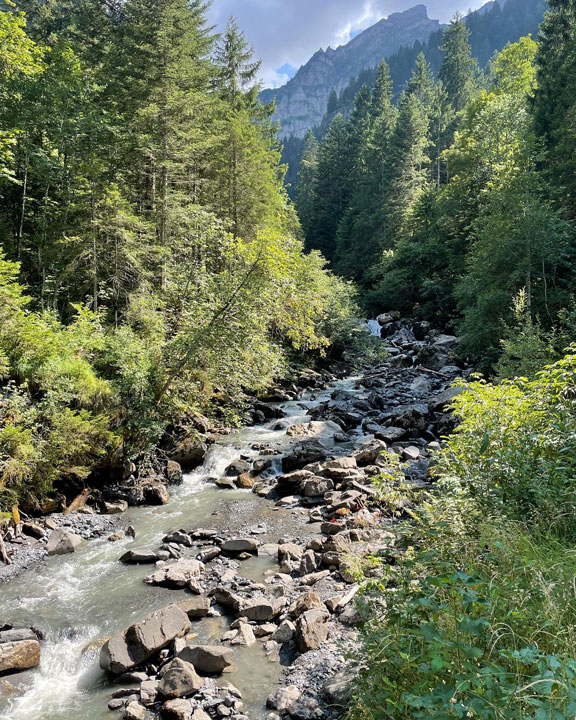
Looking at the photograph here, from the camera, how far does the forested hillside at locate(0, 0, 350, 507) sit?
30.5 feet

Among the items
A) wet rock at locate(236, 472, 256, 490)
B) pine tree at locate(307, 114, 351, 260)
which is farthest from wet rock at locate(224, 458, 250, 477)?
pine tree at locate(307, 114, 351, 260)

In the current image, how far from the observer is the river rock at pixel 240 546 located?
7.77 metres

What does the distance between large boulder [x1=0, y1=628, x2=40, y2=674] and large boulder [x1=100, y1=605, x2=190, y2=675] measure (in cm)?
78

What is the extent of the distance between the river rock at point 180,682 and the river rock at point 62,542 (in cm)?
392

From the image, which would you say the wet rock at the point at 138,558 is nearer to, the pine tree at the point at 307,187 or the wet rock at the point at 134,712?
the wet rock at the point at 134,712

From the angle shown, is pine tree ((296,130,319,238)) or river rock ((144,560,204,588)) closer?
river rock ((144,560,204,588))

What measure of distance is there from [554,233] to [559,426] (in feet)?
48.6

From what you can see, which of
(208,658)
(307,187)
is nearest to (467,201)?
(208,658)

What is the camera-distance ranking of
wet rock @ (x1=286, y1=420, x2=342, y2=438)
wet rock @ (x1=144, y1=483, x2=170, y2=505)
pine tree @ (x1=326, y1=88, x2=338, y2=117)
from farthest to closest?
pine tree @ (x1=326, y1=88, x2=338, y2=117)
wet rock @ (x1=286, y1=420, x2=342, y2=438)
wet rock @ (x1=144, y1=483, x2=170, y2=505)

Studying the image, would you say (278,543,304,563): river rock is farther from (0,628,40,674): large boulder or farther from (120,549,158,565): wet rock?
(0,628,40,674): large boulder

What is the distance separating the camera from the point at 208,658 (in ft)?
16.3

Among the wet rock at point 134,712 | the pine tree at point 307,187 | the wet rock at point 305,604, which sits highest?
the pine tree at point 307,187

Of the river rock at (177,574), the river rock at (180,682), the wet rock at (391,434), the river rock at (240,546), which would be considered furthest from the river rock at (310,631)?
the wet rock at (391,434)

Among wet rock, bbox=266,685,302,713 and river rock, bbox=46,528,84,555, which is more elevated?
river rock, bbox=46,528,84,555
